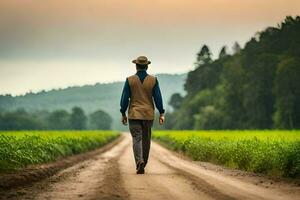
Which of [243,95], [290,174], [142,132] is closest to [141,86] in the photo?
[142,132]

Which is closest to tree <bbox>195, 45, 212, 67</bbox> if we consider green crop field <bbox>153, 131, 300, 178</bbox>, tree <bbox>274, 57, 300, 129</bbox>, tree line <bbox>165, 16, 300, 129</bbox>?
tree line <bbox>165, 16, 300, 129</bbox>

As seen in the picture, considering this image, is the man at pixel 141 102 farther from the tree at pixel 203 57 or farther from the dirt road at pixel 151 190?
the tree at pixel 203 57

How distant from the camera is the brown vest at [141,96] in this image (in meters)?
14.3

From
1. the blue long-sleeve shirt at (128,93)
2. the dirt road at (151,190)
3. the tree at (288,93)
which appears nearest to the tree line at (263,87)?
the tree at (288,93)

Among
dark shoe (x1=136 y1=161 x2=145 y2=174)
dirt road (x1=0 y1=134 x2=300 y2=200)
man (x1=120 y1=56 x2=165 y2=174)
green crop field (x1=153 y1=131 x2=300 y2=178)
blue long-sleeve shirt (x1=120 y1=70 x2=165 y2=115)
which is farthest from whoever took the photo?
blue long-sleeve shirt (x1=120 y1=70 x2=165 y2=115)

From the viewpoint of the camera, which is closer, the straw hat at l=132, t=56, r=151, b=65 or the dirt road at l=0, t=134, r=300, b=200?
the dirt road at l=0, t=134, r=300, b=200

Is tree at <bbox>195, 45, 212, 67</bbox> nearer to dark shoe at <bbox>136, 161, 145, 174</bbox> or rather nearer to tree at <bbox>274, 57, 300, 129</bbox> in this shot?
tree at <bbox>274, 57, 300, 129</bbox>

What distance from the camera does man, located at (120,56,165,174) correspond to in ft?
46.6

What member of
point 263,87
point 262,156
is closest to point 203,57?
point 263,87

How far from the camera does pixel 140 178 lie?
12102 mm

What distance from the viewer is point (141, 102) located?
14.4 metres

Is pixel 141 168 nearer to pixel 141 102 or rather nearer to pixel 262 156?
pixel 141 102

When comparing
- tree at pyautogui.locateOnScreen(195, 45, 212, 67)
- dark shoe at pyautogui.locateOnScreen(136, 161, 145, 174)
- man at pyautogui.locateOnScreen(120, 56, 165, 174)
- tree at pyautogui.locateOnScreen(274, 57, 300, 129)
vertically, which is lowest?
dark shoe at pyautogui.locateOnScreen(136, 161, 145, 174)

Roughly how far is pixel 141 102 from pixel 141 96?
0.53 ft
